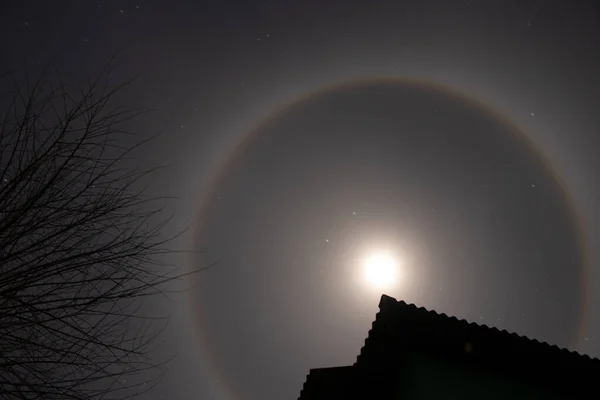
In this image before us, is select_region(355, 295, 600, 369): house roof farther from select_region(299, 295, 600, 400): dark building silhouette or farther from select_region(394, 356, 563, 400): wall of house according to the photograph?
select_region(394, 356, 563, 400): wall of house

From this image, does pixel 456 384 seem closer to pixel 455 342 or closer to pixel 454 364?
pixel 454 364

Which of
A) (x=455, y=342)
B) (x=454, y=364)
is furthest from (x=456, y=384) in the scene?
(x=455, y=342)

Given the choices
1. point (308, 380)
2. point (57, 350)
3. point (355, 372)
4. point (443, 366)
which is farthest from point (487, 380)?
point (57, 350)

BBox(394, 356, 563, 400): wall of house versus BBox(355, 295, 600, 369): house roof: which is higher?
BBox(355, 295, 600, 369): house roof

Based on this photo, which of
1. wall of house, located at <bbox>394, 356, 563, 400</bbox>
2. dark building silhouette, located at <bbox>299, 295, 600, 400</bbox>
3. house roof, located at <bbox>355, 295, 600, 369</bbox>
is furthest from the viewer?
house roof, located at <bbox>355, 295, 600, 369</bbox>

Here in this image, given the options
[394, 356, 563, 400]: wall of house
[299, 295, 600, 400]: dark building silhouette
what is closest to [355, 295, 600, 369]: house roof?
[299, 295, 600, 400]: dark building silhouette

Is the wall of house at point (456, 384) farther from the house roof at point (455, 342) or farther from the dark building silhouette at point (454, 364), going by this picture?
the house roof at point (455, 342)

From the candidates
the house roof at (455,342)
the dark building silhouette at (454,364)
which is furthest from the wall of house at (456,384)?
the house roof at (455,342)

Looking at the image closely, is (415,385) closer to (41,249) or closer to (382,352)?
(382,352)

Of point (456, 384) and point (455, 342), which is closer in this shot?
point (456, 384)
